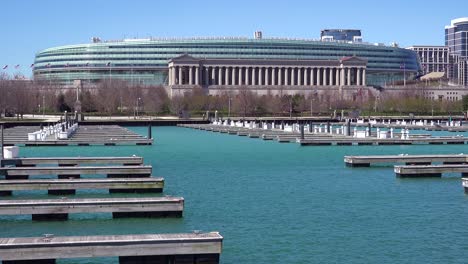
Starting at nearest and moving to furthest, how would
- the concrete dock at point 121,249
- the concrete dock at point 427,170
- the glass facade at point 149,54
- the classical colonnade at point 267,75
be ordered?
the concrete dock at point 121,249
the concrete dock at point 427,170
the classical colonnade at point 267,75
the glass facade at point 149,54

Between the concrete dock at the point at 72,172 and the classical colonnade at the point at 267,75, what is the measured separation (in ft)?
457

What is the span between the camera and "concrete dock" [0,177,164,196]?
3047 cm

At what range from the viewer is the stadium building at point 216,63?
178 metres

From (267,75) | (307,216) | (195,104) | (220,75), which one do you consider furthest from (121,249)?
(267,75)

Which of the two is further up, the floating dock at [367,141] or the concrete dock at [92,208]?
the floating dock at [367,141]

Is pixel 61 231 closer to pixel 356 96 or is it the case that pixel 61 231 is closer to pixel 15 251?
pixel 15 251

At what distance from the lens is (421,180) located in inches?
1432

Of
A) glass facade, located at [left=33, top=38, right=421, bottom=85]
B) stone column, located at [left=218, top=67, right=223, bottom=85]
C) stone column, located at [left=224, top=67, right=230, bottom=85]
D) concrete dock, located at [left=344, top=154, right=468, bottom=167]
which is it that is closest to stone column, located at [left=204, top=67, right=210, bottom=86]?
stone column, located at [left=218, top=67, right=223, bottom=85]

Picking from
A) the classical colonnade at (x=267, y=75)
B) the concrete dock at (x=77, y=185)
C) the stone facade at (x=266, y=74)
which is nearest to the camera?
the concrete dock at (x=77, y=185)

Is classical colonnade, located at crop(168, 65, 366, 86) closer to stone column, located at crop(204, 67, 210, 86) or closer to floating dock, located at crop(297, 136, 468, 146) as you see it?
stone column, located at crop(204, 67, 210, 86)

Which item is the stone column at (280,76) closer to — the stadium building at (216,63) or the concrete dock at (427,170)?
the stadium building at (216,63)

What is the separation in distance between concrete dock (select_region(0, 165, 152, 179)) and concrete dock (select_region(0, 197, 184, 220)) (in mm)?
10004

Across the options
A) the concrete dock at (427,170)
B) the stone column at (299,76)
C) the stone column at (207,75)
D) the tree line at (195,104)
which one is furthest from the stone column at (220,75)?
the concrete dock at (427,170)

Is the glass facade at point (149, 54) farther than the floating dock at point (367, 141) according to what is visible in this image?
Yes
